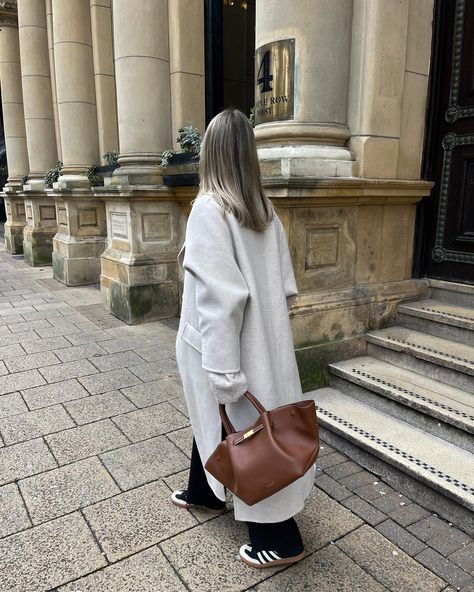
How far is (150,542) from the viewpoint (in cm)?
250

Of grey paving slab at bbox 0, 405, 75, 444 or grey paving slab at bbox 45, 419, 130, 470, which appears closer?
grey paving slab at bbox 45, 419, 130, 470

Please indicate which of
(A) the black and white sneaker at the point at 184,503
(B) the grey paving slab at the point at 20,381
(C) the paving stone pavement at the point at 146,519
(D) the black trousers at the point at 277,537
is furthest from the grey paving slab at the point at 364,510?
(B) the grey paving slab at the point at 20,381

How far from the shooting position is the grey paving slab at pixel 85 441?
332 cm

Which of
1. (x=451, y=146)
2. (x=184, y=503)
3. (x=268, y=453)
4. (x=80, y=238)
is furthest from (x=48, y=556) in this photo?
(x=80, y=238)

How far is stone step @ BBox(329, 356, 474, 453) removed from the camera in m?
3.12

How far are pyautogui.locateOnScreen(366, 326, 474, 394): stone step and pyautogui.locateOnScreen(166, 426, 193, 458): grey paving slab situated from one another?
5.67 ft

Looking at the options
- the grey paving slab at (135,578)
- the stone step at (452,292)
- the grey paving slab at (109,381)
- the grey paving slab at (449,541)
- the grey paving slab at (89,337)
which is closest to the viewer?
the grey paving slab at (135,578)

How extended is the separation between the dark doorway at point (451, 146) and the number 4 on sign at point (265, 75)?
4.79 ft

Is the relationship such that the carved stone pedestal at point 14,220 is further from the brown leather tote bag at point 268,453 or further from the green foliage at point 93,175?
the brown leather tote bag at point 268,453

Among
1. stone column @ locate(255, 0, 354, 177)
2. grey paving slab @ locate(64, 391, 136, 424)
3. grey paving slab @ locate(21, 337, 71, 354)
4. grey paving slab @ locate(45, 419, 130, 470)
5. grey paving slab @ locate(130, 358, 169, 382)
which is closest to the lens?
grey paving slab @ locate(45, 419, 130, 470)

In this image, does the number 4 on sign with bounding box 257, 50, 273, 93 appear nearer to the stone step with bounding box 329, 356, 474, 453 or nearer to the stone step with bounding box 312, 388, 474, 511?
the stone step with bounding box 329, 356, 474, 453

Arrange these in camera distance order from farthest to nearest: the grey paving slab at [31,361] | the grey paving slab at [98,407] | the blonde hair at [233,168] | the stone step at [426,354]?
the grey paving slab at [31,361], the grey paving slab at [98,407], the stone step at [426,354], the blonde hair at [233,168]

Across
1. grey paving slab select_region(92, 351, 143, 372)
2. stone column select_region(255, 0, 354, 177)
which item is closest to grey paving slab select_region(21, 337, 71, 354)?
grey paving slab select_region(92, 351, 143, 372)

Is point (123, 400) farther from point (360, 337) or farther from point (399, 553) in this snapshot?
point (399, 553)
